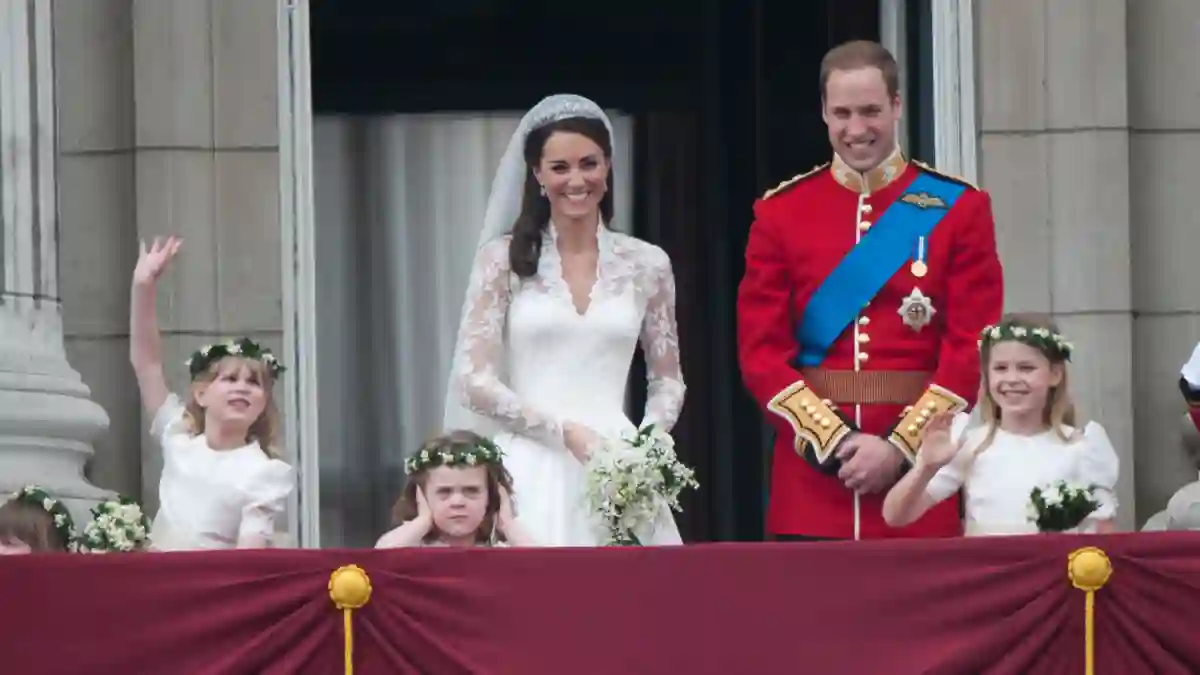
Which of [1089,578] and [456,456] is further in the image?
[456,456]

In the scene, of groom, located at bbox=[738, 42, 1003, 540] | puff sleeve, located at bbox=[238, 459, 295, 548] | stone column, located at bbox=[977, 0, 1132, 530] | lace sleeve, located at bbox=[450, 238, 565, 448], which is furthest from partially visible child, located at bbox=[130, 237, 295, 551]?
stone column, located at bbox=[977, 0, 1132, 530]

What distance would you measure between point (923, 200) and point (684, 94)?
13.5 feet

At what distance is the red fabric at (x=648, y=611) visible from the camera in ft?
21.0

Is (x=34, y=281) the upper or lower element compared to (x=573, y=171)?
lower

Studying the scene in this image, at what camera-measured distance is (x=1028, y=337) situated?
23.4ft

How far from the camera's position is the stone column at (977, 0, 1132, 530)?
364 inches

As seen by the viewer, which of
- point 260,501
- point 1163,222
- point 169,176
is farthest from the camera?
point 1163,222

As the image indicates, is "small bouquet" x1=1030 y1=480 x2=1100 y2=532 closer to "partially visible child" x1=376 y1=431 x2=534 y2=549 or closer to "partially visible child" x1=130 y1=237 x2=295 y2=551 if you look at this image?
"partially visible child" x1=376 y1=431 x2=534 y2=549

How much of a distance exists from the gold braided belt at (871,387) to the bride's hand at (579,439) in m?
0.71

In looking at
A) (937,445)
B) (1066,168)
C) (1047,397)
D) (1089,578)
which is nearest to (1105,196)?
(1066,168)

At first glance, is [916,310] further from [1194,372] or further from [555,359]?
[555,359]

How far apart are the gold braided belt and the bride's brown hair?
973 millimetres

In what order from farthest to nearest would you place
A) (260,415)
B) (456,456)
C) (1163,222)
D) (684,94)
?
(684,94) → (1163,222) → (260,415) → (456,456)

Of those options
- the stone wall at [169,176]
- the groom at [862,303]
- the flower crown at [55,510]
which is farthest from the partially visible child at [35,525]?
the stone wall at [169,176]
